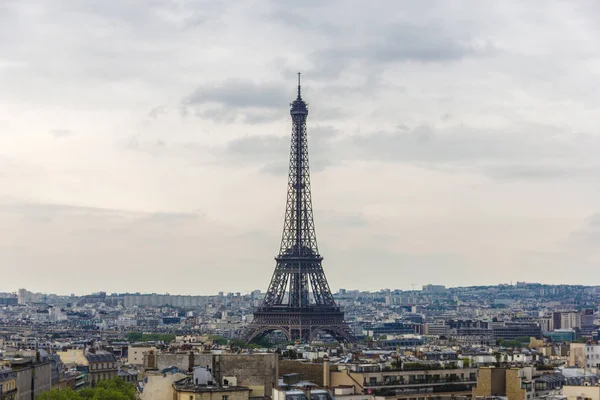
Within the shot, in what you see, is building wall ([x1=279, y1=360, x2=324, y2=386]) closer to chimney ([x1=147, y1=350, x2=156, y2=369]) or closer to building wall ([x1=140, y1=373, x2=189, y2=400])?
chimney ([x1=147, y1=350, x2=156, y2=369])

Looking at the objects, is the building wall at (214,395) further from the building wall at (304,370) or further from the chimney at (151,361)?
the chimney at (151,361)

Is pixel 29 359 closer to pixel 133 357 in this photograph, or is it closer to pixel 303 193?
pixel 133 357

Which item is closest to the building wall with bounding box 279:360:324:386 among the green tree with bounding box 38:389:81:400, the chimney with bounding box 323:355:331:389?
the chimney with bounding box 323:355:331:389

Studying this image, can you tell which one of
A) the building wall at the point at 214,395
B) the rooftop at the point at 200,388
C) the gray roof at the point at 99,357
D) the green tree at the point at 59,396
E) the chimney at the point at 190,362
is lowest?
the green tree at the point at 59,396

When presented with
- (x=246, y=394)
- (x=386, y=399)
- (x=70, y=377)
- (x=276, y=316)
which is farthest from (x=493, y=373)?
(x=276, y=316)

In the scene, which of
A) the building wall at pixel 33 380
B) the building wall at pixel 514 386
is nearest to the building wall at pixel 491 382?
the building wall at pixel 514 386

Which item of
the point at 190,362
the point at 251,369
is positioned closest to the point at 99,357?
the point at 190,362

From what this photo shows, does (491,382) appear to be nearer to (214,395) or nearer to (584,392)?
(584,392)
